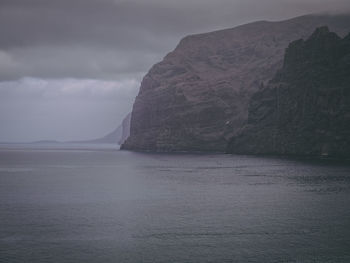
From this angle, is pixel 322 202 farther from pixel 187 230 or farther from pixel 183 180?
pixel 183 180

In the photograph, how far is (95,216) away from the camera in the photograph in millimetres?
62438

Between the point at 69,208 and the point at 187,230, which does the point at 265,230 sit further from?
the point at 69,208

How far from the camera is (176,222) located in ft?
190

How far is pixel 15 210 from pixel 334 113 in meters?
147

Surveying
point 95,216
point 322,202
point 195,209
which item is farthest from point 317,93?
point 95,216

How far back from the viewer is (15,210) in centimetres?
6600

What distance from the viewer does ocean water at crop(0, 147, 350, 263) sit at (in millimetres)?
42781

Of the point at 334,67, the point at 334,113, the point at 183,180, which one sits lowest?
the point at 183,180

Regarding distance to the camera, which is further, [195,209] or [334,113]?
[334,113]

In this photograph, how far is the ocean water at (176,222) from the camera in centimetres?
4278

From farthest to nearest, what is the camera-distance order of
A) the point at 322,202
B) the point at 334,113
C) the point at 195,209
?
the point at 334,113
the point at 322,202
the point at 195,209

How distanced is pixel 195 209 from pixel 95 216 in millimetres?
16080

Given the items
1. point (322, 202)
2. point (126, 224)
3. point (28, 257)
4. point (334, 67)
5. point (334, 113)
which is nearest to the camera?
point (28, 257)

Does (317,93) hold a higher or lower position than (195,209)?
higher
